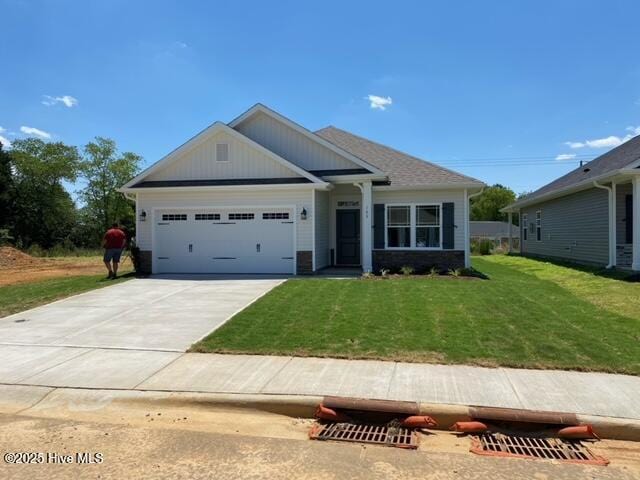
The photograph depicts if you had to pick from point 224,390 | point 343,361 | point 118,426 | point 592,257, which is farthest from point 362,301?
point 592,257

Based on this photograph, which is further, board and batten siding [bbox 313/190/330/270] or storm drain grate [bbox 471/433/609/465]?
board and batten siding [bbox 313/190/330/270]

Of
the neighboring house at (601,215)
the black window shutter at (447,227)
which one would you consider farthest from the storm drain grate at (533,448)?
the neighboring house at (601,215)

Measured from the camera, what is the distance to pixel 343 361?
22.9ft

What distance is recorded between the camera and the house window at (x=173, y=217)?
1734cm

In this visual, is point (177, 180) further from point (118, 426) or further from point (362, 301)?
point (118, 426)

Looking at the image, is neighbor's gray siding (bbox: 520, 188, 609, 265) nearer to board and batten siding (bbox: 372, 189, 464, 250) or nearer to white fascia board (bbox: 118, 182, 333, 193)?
board and batten siding (bbox: 372, 189, 464, 250)

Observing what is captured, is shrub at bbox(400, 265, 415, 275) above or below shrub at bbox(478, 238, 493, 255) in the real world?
below

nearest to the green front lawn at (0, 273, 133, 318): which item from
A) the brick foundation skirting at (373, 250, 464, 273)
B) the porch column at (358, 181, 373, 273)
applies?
the porch column at (358, 181, 373, 273)

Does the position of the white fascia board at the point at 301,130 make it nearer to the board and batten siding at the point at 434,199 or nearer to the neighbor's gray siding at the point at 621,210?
the board and batten siding at the point at 434,199

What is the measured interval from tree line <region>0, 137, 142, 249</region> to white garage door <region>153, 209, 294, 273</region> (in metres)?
24.4

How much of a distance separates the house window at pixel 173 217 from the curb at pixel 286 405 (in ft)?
37.3

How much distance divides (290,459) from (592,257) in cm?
1824

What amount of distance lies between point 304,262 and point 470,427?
11.6m

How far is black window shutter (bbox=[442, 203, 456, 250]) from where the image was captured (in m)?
16.9
